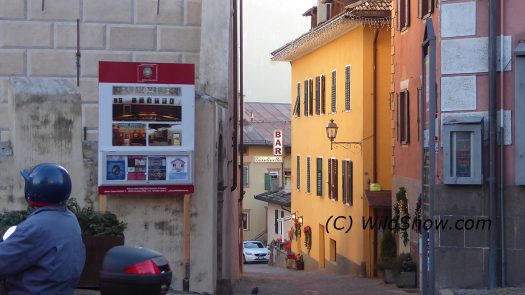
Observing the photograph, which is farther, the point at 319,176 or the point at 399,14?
the point at 319,176

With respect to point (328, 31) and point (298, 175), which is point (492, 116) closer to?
point (328, 31)

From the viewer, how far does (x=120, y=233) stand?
824 centimetres

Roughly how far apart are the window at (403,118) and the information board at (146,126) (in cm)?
1087

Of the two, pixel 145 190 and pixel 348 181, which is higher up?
pixel 145 190

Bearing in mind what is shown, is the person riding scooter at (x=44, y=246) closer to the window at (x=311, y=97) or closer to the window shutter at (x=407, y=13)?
the window shutter at (x=407, y=13)

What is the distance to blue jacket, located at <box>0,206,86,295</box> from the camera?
176 inches

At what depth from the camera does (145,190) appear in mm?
10516

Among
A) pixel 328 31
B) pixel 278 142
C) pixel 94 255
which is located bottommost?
pixel 94 255

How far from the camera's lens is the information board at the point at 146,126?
34.4 feet

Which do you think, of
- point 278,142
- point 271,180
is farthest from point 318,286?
point 271,180

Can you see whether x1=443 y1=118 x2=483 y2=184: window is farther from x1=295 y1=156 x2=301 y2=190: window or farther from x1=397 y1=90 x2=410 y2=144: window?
x1=295 y1=156 x2=301 y2=190: window

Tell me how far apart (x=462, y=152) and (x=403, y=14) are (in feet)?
23.5

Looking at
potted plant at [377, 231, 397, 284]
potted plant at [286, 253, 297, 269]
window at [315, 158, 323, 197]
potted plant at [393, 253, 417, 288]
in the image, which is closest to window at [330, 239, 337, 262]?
window at [315, 158, 323, 197]

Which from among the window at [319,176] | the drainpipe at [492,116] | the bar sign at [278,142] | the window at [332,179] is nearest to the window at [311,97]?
the window at [319,176]
